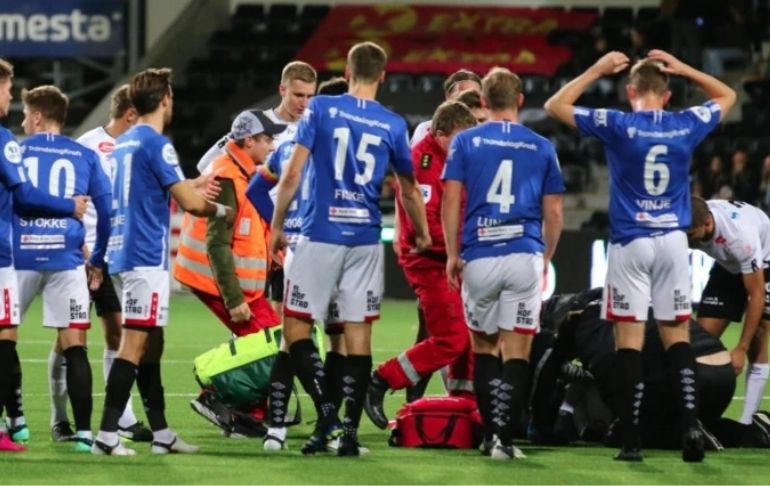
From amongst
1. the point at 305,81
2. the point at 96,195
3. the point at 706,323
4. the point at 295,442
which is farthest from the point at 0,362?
the point at 706,323

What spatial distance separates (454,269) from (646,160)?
42.0 inches

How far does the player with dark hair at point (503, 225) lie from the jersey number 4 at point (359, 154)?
0.37 metres

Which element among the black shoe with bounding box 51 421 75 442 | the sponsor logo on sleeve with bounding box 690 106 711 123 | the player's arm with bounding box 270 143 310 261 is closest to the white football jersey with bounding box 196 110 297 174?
the player's arm with bounding box 270 143 310 261

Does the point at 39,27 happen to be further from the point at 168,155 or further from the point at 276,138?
the point at 168,155

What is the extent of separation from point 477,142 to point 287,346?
1389 millimetres

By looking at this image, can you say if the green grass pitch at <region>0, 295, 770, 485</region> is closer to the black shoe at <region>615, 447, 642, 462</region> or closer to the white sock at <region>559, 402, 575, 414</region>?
the black shoe at <region>615, 447, 642, 462</region>

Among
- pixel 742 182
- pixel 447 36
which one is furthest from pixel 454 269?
pixel 447 36

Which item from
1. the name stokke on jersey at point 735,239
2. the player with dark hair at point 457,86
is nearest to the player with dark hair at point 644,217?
the name stokke on jersey at point 735,239

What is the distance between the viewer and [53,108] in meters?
9.02

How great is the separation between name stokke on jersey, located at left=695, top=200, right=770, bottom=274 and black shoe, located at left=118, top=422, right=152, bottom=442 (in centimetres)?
311

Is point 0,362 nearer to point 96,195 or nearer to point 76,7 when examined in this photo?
point 96,195

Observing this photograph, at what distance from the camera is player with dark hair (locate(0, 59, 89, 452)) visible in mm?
8719

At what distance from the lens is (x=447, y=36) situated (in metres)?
26.7

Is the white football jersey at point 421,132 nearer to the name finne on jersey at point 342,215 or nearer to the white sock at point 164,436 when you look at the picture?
the name finne on jersey at point 342,215
